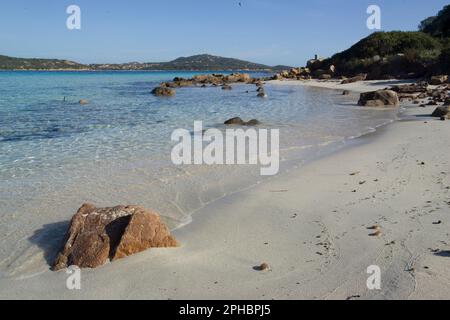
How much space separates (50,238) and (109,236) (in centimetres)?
104

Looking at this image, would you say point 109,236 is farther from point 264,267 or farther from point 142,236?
point 264,267

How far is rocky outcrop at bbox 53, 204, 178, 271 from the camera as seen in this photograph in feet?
15.3

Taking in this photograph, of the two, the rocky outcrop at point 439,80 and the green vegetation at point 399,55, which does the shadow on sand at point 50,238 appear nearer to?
the rocky outcrop at point 439,80

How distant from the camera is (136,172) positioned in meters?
8.52

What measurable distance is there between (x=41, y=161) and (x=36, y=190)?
2358 millimetres

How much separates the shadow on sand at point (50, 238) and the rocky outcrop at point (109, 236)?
10.9 inches

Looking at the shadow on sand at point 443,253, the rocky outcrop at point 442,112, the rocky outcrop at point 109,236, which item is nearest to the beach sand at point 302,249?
the shadow on sand at point 443,253

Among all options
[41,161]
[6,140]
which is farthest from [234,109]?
[41,161]

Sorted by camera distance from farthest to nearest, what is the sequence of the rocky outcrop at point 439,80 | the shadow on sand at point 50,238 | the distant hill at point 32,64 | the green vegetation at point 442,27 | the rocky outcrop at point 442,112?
the distant hill at point 32,64
the green vegetation at point 442,27
the rocky outcrop at point 439,80
the rocky outcrop at point 442,112
the shadow on sand at point 50,238

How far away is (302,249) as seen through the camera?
4824mm

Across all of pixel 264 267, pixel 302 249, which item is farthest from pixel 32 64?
pixel 264 267

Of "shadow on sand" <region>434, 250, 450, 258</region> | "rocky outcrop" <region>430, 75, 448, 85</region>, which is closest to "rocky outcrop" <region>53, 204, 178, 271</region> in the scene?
"shadow on sand" <region>434, 250, 450, 258</region>

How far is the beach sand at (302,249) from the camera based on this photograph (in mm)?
3973
